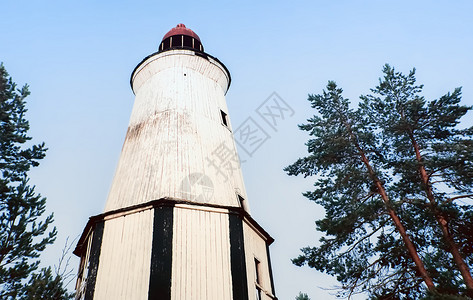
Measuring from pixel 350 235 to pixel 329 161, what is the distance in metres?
2.93

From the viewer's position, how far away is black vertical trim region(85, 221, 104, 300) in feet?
33.0

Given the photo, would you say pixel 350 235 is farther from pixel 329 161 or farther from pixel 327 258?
pixel 329 161

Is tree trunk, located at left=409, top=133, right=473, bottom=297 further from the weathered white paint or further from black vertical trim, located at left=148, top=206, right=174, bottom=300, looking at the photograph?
black vertical trim, located at left=148, top=206, right=174, bottom=300

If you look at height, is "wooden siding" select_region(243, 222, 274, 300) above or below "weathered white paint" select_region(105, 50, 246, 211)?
below

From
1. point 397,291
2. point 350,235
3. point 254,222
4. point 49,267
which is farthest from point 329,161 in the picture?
point 49,267

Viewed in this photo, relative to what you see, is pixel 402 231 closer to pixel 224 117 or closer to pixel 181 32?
pixel 224 117

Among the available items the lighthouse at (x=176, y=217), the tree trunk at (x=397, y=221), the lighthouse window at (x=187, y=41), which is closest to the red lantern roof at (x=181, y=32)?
the lighthouse window at (x=187, y=41)

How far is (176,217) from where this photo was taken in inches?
413

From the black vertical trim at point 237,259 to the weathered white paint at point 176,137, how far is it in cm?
97

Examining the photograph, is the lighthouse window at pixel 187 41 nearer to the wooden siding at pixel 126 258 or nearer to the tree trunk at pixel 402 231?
the tree trunk at pixel 402 231

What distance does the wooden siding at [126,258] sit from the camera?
9508 millimetres

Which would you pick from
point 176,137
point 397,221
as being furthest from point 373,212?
point 176,137

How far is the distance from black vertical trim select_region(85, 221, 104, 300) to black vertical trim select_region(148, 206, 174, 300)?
6.48 feet

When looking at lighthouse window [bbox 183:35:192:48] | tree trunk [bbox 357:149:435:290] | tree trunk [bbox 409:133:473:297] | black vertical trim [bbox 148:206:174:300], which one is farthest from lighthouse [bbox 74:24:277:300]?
tree trunk [bbox 409:133:473:297]
